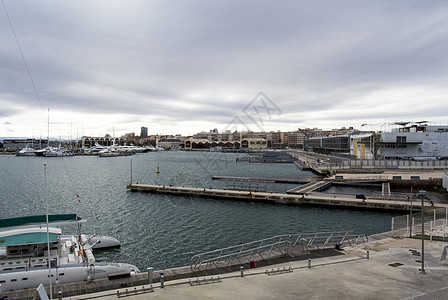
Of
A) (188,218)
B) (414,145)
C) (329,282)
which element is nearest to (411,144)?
(414,145)

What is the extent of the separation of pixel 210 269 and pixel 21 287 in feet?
27.7

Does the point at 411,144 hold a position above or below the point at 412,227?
above

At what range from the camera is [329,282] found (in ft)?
33.1

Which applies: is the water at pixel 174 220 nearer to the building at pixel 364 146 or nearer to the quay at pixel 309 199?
the quay at pixel 309 199

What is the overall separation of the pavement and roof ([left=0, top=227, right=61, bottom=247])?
668 centimetres

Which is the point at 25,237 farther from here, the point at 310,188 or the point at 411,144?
the point at 411,144

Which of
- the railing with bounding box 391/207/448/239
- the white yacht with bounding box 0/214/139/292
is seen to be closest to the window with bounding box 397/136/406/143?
the railing with bounding box 391/207/448/239

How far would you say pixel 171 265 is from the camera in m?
16.3

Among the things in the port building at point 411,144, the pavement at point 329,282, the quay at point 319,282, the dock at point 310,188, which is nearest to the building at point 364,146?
the port building at point 411,144

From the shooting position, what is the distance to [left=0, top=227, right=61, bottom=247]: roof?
45.5 ft

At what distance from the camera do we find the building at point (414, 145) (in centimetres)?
5841

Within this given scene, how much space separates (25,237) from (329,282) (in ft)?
45.4

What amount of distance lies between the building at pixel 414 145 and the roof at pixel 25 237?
2374 inches

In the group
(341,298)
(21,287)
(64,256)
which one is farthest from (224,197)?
(341,298)
